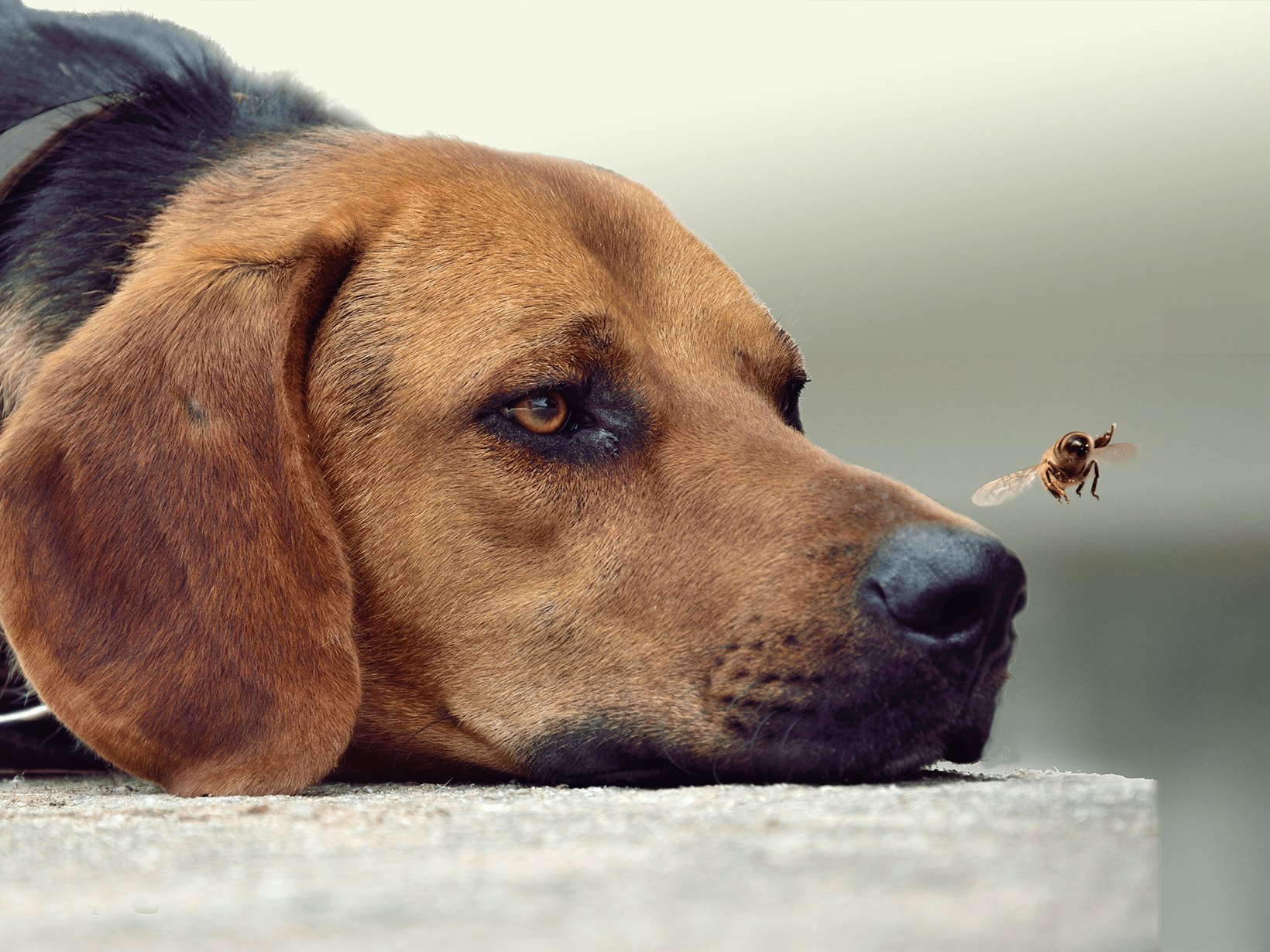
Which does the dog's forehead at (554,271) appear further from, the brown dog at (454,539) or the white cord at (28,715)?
the white cord at (28,715)

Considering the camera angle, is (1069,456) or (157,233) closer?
(157,233)

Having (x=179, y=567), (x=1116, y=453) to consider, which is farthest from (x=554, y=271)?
(x=1116, y=453)

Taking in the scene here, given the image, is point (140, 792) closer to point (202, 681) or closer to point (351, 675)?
point (202, 681)

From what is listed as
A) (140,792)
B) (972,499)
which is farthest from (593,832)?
(972,499)

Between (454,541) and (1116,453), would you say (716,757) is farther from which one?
(1116,453)

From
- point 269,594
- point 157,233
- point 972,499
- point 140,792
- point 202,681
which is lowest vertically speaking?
point 140,792

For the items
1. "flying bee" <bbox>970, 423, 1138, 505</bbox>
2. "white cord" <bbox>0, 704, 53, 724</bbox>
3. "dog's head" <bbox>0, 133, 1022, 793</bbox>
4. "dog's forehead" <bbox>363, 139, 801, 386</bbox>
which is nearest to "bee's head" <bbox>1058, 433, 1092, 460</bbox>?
"flying bee" <bbox>970, 423, 1138, 505</bbox>
